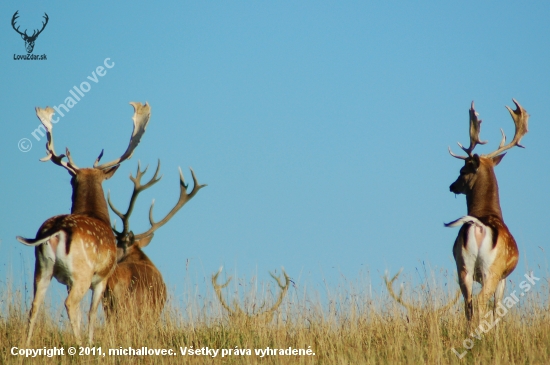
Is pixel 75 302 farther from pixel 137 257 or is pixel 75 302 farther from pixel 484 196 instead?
pixel 484 196

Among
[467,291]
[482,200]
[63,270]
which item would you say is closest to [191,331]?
[63,270]

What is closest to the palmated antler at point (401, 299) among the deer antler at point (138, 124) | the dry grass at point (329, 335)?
the dry grass at point (329, 335)

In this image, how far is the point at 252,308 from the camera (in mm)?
10094

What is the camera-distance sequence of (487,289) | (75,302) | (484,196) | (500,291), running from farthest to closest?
(484,196), (500,291), (487,289), (75,302)

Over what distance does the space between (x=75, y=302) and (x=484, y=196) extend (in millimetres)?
5436

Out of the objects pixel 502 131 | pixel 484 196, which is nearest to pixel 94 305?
pixel 484 196

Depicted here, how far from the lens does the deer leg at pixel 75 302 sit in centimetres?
893

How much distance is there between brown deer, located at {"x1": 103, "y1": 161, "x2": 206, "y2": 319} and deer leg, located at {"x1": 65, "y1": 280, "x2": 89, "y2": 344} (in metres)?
1.20

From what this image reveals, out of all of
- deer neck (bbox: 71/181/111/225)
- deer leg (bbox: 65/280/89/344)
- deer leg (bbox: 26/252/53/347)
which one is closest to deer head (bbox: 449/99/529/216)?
deer neck (bbox: 71/181/111/225)

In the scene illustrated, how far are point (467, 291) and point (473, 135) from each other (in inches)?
108

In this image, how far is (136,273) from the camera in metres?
11.4

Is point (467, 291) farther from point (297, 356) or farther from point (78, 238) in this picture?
point (78, 238)

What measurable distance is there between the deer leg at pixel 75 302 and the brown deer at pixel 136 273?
1196mm

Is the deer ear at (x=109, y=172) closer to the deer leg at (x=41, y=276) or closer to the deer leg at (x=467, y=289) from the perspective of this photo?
the deer leg at (x=41, y=276)
